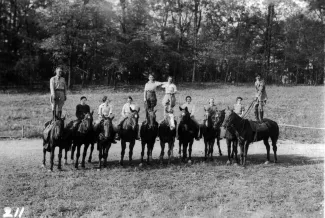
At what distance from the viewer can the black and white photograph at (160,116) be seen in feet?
29.1

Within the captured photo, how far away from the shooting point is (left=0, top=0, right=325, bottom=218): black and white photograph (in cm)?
887

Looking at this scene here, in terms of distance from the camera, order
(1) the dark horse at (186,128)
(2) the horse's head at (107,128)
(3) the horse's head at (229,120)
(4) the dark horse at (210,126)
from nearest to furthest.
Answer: (2) the horse's head at (107,128)
(3) the horse's head at (229,120)
(1) the dark horse at (186,128)
(4) the dark horse at (210,126)

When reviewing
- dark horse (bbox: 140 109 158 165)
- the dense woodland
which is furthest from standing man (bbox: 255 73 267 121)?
the dense woodland

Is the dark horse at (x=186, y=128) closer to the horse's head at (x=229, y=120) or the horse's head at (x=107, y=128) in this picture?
the horse's head at (x=229, y=120)

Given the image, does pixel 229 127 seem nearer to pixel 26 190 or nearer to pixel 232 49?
pixel 26 190

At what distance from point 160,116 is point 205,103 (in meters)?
5.68

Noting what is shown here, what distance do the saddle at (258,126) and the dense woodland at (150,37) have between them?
87.9 ft

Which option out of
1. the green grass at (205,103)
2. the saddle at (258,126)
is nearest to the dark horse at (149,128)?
the saddle at (258,126)

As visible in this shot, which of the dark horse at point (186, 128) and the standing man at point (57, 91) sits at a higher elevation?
the standing man at point (57, 91)

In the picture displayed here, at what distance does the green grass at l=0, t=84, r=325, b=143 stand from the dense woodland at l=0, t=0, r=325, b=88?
230 inches

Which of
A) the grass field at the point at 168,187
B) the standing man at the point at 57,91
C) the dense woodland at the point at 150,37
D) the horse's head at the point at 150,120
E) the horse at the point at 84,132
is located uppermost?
the dense woodland at the point at 150,37

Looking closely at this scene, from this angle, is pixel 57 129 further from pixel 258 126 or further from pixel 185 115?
pixel 258 126

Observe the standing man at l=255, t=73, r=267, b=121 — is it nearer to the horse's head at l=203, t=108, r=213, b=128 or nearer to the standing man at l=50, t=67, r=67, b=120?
the horse's head at l=203, t=108, r=213, b=128

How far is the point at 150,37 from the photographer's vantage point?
1551 inches
